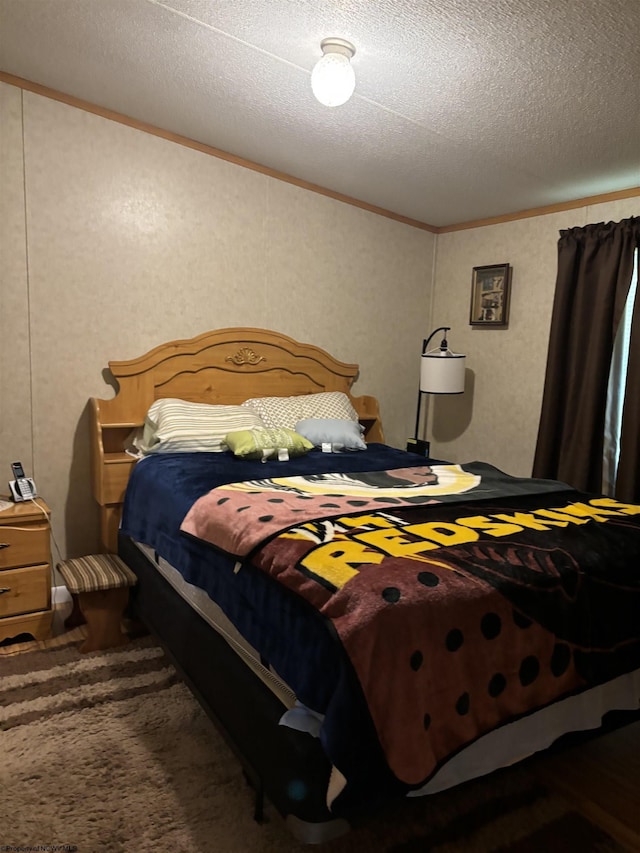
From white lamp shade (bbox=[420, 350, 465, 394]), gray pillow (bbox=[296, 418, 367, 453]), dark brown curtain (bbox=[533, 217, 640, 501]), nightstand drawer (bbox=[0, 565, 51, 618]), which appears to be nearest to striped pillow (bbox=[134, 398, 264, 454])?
gray pillow (bbox=[296, 418, 367, 453])

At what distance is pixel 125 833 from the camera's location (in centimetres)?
153

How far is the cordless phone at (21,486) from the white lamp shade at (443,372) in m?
2.35

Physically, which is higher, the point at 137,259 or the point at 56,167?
the point at 56,167

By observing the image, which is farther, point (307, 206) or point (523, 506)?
point (307, 206)

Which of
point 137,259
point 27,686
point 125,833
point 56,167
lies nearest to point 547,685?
point 125,833

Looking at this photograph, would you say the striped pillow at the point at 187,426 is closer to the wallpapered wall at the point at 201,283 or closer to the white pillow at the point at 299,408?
the white pillow at the point at 299,408

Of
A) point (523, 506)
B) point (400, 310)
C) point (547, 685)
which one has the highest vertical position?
point (400, 310)

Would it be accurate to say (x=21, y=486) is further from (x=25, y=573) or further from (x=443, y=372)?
(x=443, y=372)

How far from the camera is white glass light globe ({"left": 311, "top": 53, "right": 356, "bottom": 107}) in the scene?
2078 mm

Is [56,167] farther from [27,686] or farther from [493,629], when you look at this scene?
[493,629]

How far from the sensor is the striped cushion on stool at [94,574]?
2.38 metres

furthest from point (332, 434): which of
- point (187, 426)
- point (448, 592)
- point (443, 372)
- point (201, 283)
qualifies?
point (448, 592)

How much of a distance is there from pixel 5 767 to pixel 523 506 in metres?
1.87

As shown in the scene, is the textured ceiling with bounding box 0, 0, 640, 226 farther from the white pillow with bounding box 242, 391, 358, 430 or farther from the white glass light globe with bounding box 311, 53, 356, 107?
the white pillow with bounding box 242, 391, 358, 430
